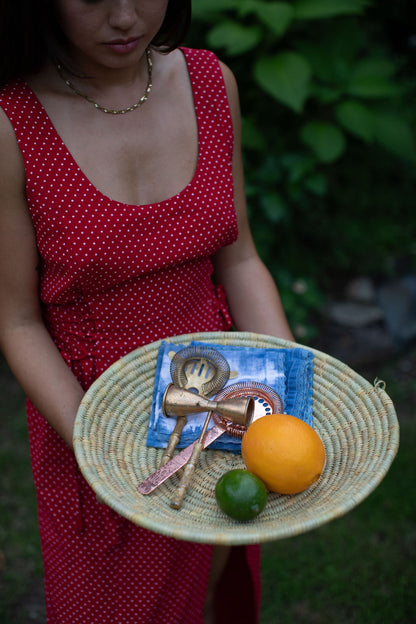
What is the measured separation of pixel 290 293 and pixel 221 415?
2.17 meters

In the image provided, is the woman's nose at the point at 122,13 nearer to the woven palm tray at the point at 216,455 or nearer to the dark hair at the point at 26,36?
the dark hair at the point at 26,36

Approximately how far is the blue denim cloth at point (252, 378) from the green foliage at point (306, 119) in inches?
74.6

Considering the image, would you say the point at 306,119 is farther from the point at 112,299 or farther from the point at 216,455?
the point at 216,455

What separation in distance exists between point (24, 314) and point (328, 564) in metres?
1.77

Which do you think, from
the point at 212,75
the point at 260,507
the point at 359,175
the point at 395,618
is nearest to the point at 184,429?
the point at 260,507

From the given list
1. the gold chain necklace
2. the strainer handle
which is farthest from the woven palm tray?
the gold chain necklace

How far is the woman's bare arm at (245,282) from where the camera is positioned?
65.2 inches

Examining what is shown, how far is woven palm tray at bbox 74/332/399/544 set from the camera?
3.49 feet

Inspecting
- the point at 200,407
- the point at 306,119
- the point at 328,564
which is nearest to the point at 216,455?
the point at 200,407

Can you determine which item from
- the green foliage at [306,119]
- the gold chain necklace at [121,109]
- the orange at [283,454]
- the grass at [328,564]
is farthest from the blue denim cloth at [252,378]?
the green foliage at [306,119]

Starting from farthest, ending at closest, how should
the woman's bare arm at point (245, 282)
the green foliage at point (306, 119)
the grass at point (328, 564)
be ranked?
the green foliage at point (306, 119) < the grass at point (328, 564) < the woman's bare arm at point (245, 282)

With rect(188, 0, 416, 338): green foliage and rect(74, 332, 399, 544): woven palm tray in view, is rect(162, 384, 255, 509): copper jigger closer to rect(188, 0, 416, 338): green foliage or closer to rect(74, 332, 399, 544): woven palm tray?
rect(74, 332, 399, 544): woven palm tray

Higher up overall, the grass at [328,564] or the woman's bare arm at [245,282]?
the woman's bare arm at [245,282]

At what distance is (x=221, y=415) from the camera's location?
52.3 inches
